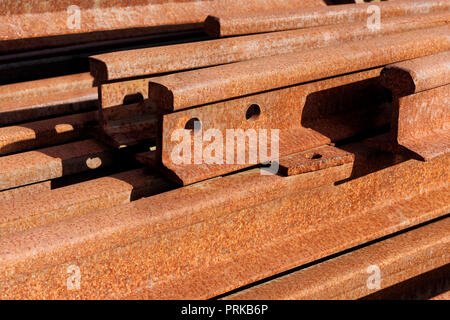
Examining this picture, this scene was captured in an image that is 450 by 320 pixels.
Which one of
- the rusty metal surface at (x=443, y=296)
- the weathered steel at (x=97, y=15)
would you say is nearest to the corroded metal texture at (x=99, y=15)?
the weathered steel at (x=97, y=15)

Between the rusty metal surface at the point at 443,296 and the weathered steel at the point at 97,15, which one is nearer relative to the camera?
the weathered steel at the point at 97,15

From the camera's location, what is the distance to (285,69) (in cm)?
221

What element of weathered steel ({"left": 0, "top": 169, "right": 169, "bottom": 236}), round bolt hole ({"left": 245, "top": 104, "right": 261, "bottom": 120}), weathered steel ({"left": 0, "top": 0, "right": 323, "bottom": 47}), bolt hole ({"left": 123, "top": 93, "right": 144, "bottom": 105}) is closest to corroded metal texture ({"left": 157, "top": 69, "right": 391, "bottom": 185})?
round bolt hole ({"left": 245, "top": 104, "right": 261, "bottom": 120})

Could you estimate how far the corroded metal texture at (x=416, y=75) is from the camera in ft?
7.02

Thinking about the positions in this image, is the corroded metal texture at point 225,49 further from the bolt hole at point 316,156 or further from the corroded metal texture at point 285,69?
the bolt hole at point 316,156

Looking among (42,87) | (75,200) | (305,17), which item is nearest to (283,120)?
Result: (305,17)

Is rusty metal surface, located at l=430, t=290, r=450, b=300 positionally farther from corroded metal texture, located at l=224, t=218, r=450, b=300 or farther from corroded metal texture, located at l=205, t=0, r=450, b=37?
corroded metal texture, located at l=205, t=0, r=450, b=37

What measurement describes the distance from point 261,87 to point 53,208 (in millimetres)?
880

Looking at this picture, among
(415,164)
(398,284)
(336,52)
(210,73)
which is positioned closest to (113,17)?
(210,73)

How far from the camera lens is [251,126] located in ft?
7.39

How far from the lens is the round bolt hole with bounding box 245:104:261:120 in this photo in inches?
88.6

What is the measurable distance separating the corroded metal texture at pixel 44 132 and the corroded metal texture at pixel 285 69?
2.38 feet

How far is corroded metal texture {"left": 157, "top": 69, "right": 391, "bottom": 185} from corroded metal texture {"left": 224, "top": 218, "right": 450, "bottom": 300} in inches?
19.1

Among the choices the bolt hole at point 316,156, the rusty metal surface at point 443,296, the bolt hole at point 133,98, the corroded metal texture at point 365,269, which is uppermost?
the bolt hole at point 133,98
